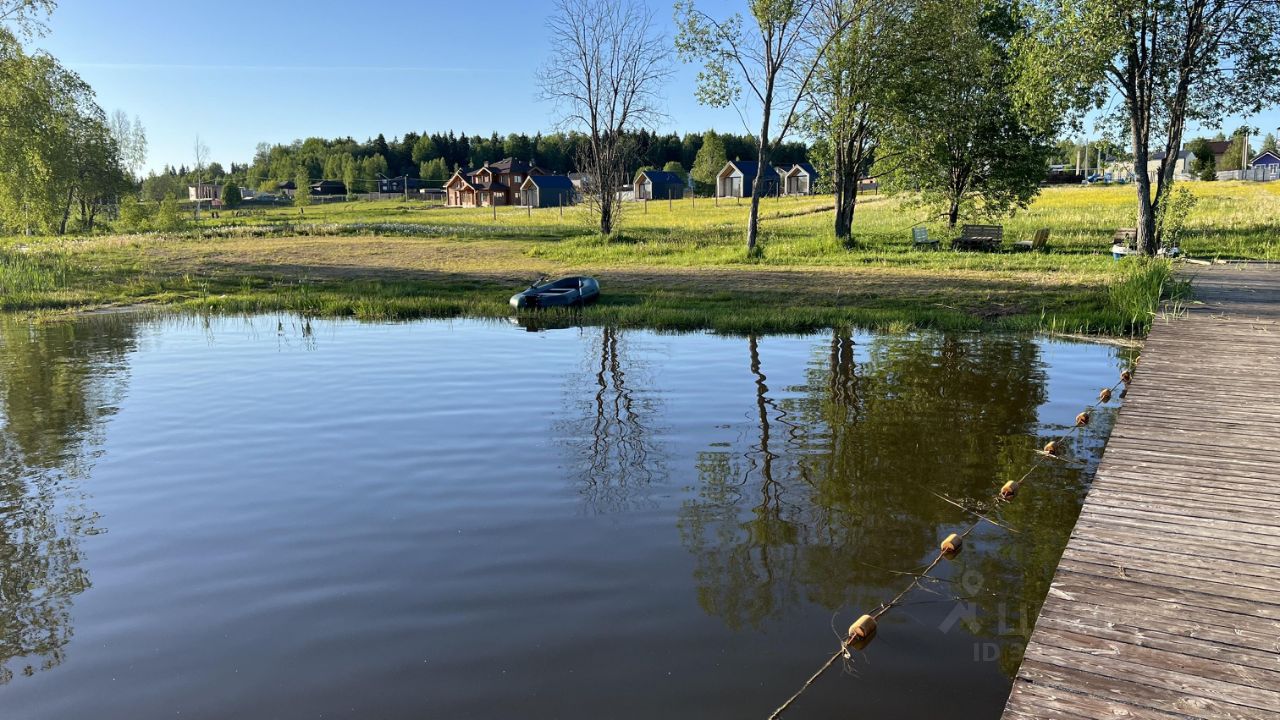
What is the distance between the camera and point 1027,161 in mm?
34906

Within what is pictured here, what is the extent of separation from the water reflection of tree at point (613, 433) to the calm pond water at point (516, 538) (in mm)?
53

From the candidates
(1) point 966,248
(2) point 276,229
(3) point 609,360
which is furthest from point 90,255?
(1) point 966,248

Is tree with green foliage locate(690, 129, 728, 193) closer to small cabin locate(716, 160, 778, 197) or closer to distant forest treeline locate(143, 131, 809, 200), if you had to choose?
small cabin locate(716, 160, 778, 197)

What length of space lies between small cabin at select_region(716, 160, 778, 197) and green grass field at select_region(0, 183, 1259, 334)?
49791mm

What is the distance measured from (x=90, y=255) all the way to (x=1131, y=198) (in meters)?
57.6

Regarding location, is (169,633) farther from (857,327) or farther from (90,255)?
(90,255)

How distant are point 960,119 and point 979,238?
18.1ft

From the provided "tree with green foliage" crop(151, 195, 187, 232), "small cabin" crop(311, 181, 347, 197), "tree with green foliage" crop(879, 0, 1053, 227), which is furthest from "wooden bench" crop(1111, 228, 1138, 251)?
"small cabin" crop(311, 181, 347, 197)

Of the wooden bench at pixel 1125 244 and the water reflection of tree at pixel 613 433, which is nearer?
the water reflection of tree at pixel 613 433

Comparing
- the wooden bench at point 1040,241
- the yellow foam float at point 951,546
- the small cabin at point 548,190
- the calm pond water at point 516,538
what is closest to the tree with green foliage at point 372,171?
the small cabin at point 548,190

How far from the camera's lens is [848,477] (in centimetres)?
914

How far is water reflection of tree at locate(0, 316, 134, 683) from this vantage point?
6.24m

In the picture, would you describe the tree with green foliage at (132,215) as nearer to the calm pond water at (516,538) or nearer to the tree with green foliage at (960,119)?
the tree with green foliage at (960,119)

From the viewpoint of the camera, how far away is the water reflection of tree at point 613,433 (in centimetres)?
899
